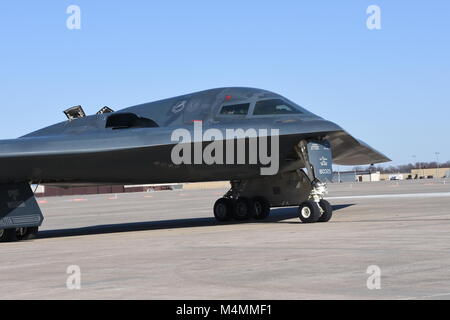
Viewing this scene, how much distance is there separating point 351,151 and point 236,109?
4637mm

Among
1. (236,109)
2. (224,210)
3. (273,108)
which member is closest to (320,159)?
(273,108)

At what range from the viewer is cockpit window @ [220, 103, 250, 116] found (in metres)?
17.9

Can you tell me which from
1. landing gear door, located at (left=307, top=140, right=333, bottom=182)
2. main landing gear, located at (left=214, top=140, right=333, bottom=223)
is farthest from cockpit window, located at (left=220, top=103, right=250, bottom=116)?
main landing gear, located at (left=214, top=140, right=333, bottom=223)

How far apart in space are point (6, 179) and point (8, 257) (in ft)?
13.9

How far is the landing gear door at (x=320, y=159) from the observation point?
17.5 meters

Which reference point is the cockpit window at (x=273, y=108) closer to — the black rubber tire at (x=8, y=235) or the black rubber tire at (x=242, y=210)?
the black rubber tire at (x=242, y=210)

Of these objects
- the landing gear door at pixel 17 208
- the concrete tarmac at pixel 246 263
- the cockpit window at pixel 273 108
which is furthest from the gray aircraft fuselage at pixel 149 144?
the concrete tarmac at pixel 246 263

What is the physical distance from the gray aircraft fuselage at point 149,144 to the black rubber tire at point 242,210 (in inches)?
84.1

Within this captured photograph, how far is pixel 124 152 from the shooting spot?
16828mm

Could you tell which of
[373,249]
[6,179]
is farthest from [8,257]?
[373,249]

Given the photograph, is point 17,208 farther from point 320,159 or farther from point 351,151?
point 351,151

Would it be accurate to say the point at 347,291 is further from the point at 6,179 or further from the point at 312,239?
the point at 6,179
